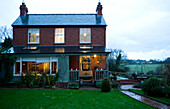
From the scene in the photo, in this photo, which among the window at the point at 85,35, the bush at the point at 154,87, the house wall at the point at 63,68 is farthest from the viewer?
the window at the point at 85,35

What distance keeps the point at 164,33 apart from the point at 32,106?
23.7 meters

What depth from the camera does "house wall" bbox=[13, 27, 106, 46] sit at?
15664 millimetres

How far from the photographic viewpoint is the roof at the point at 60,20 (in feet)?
52.5

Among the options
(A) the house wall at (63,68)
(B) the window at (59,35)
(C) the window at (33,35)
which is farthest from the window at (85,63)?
(C) the window at (33,35)

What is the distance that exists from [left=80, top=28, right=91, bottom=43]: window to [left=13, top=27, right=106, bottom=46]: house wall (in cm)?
41

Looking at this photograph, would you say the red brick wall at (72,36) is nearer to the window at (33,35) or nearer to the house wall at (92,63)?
the house wall at (92,63)

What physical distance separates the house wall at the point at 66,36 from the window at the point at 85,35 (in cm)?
41

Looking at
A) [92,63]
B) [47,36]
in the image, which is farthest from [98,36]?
[47,36]

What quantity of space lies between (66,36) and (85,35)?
7.90ft

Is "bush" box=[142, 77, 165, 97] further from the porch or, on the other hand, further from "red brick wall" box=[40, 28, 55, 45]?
"red brick wall" box=[40, 28, 55, 45]

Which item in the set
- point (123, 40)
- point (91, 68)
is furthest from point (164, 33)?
point (91, 68)

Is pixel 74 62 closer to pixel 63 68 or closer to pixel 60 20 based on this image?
pixel 63 68

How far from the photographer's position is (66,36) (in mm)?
15758

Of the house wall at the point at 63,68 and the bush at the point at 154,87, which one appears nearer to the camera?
the bush at the point at 154,87
